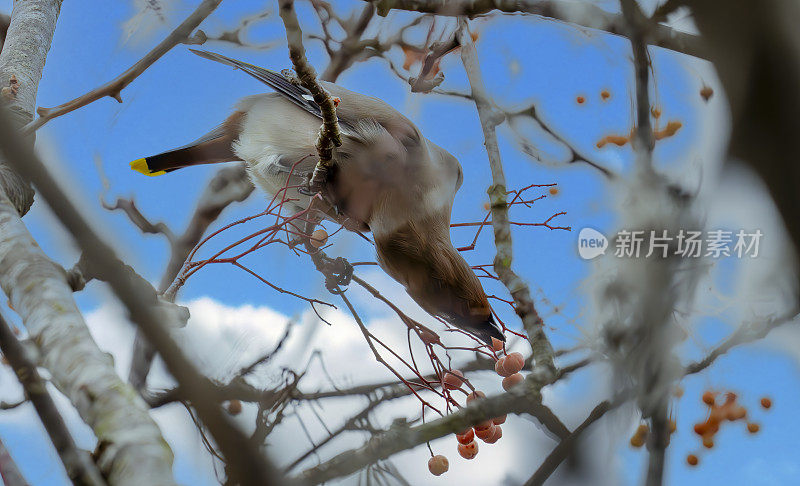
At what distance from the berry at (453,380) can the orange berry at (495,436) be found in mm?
77

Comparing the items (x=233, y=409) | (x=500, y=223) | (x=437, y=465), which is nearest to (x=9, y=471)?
(x=233, y=409)

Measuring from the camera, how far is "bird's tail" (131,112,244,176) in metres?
1.26

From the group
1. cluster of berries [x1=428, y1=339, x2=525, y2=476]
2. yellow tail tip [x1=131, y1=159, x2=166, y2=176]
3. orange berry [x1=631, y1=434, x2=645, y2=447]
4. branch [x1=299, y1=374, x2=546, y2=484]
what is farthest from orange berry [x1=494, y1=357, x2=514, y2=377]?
yellow tail tip [x1=131, y1=159, x2=166, y2=176]

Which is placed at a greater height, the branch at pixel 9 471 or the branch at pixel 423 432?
the branch at pixel 9 471

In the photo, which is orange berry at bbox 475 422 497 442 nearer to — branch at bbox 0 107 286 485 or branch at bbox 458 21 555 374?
branch at bbox 458 21 555 374

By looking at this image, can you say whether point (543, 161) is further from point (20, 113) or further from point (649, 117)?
point (20, 113)

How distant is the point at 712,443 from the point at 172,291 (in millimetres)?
740

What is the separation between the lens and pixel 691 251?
571 mm

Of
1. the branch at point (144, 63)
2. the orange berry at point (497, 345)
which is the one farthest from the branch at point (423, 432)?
the branch at point (144, 63)

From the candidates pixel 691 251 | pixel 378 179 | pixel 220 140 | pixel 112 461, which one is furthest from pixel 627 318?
pixel 220 140

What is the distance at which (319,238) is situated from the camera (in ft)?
4.06

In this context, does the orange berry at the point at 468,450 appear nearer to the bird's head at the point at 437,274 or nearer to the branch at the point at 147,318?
the bird's head at the point at 437,274

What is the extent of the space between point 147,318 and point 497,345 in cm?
82

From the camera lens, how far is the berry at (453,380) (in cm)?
94
